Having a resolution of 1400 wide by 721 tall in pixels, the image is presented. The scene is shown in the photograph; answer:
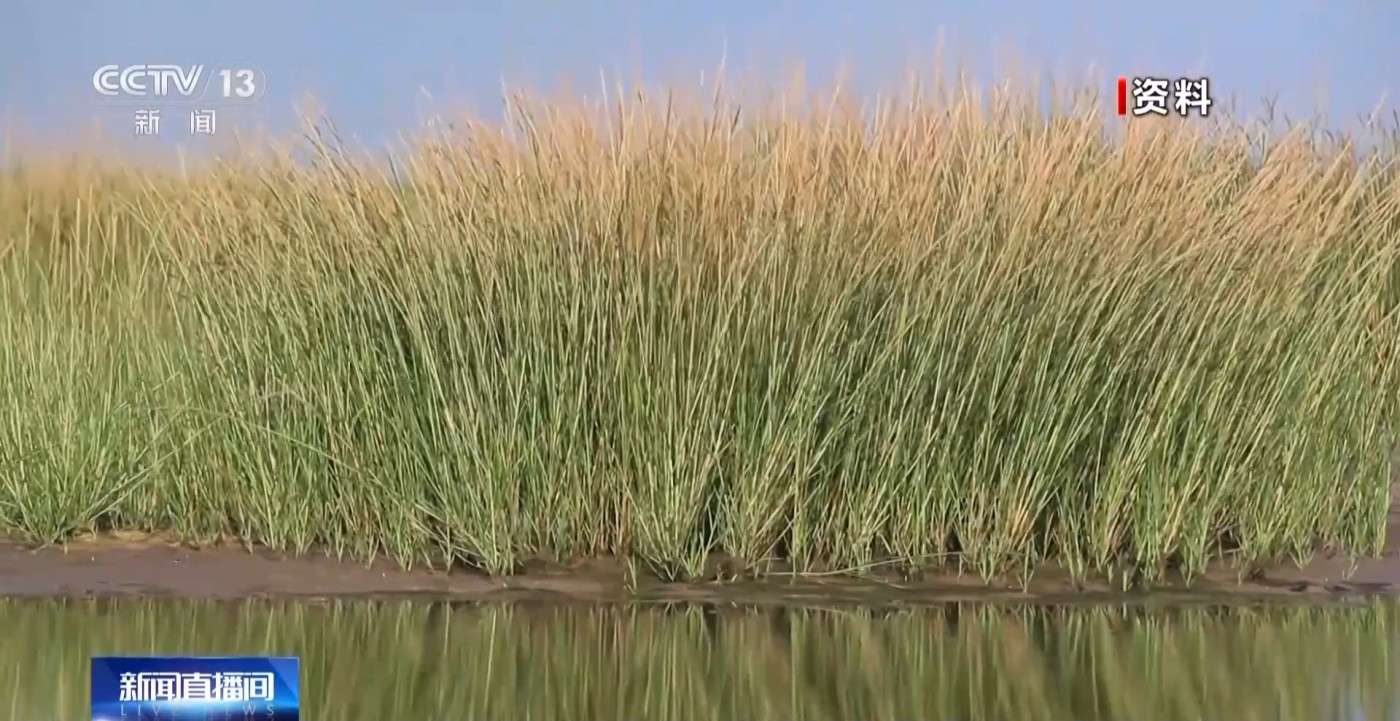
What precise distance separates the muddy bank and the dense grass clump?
0.13ft

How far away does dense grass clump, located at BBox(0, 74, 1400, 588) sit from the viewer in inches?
75.3

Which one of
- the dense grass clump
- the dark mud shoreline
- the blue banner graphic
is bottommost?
the blue banner graphic

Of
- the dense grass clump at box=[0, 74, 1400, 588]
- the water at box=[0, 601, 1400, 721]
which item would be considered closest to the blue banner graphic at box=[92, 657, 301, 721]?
the water at box=[0, 601, 1400, 721]

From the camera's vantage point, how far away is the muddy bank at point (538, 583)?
1.93m

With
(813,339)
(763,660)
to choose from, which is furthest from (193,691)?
(813,339)

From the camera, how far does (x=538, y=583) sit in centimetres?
194

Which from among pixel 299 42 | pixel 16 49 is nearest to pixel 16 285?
pixel 16 49

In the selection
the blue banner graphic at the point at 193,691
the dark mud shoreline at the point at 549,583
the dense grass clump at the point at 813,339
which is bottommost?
the blue banner graphic at the point at 193,691

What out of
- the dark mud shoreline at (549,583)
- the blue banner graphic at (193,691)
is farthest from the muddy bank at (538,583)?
the blue banner graphic at (193,691)

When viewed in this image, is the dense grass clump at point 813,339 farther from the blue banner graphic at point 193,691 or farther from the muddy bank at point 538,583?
the blue banner graphic at point 193,691

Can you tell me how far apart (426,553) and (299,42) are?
0.81 metres

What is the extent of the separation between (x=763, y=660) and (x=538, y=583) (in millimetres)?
360

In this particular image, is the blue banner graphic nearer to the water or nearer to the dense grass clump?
the water

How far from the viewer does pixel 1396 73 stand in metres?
1.95
